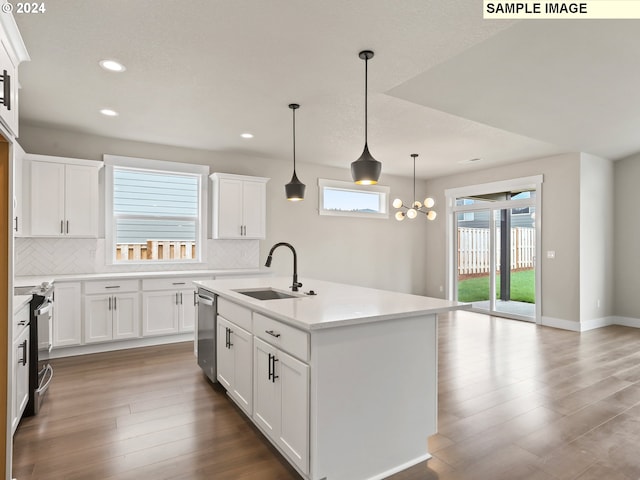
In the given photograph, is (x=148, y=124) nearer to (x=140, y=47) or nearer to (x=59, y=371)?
(x=140, y=47)

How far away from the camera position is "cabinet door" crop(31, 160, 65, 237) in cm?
420

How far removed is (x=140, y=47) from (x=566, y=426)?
4.12 meters

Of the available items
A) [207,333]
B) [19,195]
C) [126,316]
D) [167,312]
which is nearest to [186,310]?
[167,312]

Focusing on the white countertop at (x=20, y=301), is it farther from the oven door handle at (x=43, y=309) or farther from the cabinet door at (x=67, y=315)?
the cabinet door at (x=67, y=315)

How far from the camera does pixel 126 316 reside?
4.51m

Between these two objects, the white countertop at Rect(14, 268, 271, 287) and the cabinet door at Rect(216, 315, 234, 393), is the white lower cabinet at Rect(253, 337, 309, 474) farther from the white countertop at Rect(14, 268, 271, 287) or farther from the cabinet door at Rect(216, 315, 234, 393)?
the white countertop at Rect(14, 268, 271, 287)

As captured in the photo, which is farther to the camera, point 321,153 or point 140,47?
point 321,153

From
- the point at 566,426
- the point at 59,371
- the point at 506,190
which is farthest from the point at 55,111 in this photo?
the point at 506,190

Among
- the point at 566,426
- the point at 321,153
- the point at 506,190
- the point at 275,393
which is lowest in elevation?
the point at 566,426

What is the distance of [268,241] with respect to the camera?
20.2 ft

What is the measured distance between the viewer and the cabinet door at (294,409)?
1.89m

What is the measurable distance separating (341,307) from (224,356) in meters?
1.32

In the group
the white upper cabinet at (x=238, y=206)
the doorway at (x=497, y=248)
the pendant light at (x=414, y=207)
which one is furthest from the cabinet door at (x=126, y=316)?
the doorway at (x=497, y=248)

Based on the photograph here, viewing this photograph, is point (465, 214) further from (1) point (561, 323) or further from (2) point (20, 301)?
(2) point (20, 301)
